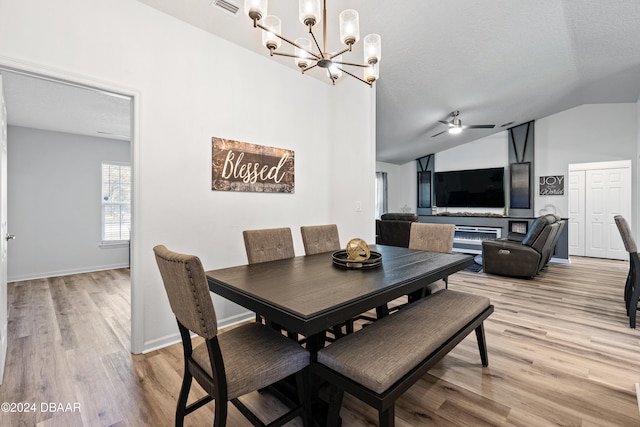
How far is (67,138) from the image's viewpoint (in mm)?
5160

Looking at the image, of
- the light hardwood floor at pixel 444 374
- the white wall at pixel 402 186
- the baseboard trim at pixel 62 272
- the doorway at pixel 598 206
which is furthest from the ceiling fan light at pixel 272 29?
the doorway at pixel 598 206

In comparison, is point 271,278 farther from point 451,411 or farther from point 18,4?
point 18,4

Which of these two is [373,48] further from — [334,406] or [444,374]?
[444,374]

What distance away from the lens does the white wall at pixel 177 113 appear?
209 centimetres

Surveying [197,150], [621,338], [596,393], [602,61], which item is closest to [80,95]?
[197,150]

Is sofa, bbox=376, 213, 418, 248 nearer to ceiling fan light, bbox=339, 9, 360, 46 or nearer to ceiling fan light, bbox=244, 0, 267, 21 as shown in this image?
ceiling fan light, bbox=339, 9, 360, 46

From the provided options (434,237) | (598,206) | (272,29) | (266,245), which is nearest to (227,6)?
(272,29)

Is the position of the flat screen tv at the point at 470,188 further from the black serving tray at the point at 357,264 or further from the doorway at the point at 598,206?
the black serving tray at the point at 357,264

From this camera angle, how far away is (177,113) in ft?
8.50

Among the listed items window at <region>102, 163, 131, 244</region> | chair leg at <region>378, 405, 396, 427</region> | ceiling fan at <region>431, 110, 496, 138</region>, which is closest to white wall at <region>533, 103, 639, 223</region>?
ceiling fan at <region>431, 110, 496, 138</region>

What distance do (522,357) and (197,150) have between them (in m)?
3.23

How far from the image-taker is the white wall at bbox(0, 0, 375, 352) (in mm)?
2091

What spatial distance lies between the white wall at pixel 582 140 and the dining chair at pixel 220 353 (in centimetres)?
761

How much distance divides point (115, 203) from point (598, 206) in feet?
32.6
